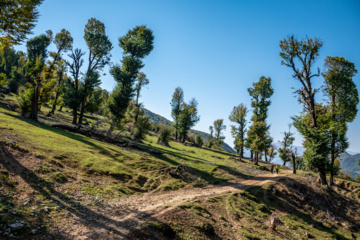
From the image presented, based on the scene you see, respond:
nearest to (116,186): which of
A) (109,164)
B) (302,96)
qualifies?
(109,164)

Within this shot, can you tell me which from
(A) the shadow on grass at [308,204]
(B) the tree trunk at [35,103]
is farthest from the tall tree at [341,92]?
(B) the tree trunk at [35,103]

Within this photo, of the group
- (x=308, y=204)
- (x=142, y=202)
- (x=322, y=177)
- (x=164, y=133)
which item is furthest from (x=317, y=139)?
(x=164, y=133)

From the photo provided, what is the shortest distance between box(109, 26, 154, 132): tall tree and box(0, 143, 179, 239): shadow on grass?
20017 mm

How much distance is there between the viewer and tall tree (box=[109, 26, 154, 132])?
30.6 metres

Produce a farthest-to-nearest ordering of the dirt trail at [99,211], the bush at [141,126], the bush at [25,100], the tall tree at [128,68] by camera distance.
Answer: the bush at [141,126], the tall tree at [128,68], the bush at [25,100], the dirt trail at [99,211]

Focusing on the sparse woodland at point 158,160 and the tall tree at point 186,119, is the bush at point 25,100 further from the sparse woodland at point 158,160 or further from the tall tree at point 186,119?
the tall tree at point 186,119

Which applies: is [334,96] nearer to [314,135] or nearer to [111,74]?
[314,135]

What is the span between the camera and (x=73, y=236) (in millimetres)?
7148

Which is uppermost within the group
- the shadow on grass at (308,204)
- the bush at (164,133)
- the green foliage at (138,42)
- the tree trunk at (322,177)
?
the green foliage at (138,42)

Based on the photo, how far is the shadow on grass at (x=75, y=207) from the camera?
836cm

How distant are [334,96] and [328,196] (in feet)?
46.6

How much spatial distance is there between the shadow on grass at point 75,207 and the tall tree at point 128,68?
20.0 meters

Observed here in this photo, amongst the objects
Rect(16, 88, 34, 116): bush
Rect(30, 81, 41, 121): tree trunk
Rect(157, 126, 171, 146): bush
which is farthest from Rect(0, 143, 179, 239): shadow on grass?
Rect(157, 126, 171, 146): bush

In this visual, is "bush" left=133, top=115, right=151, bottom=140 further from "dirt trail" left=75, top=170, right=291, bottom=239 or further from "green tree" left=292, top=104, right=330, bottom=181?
"green tree" left=292, top=104, right=330, bottom=181
